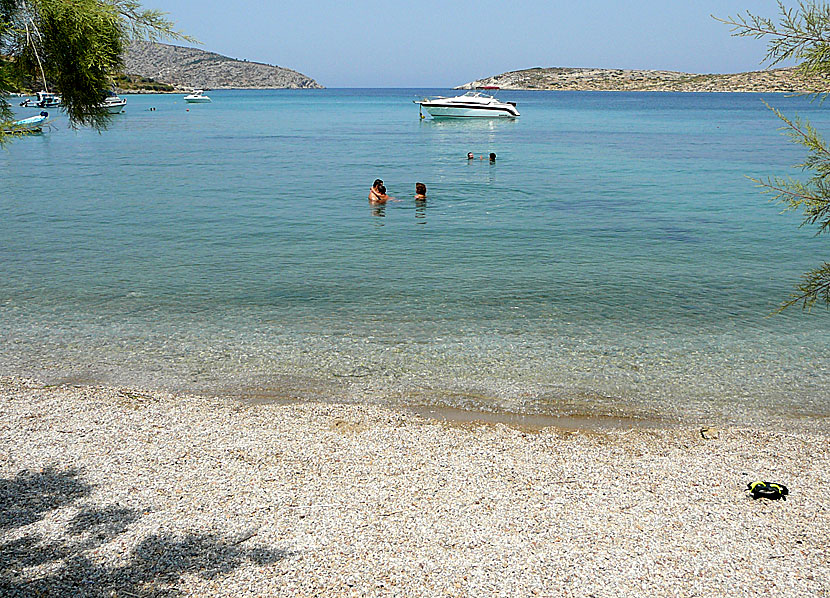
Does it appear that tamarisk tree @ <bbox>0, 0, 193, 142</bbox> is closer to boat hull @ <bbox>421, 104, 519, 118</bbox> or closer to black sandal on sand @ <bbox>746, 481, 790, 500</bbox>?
black sandal on sand @ <bbox>746, 481, 790, 500</bbox>

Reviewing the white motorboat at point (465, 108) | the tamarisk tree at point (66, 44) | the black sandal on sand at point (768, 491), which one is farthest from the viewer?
the white motorboat at point (465, 108)

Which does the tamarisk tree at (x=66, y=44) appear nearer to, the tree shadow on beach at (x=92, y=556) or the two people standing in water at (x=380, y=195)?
the tree shadow on beach at (x=92, y=556)

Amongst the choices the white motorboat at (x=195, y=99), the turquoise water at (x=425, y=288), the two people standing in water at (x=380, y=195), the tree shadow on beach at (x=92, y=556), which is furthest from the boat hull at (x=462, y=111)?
the white motorboat at (x=195, y=99)

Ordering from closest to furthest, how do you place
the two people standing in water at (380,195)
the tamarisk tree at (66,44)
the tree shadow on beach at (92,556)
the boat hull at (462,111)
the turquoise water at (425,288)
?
the tamarisk tree at (66,44)
the tree shadow on beach at (92,556)
the turquoise water at (425,288)
the two people standing in water at (380,195)
the boat hull at (462,111)

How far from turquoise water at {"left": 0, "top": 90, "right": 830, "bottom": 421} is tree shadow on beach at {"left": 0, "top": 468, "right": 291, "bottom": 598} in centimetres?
378

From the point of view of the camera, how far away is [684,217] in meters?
25.0

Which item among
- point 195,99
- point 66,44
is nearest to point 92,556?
point 66,44

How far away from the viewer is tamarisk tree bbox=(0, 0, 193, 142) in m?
4.57

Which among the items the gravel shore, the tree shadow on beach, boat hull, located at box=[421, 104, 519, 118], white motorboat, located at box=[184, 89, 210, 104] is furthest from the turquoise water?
white motorboat, located at box=[184, 89, 210, 104]

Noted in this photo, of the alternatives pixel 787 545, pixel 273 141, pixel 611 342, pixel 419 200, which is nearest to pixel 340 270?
pixel 611 342

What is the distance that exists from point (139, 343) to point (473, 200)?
18.4 metres

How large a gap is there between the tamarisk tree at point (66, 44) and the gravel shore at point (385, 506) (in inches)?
158

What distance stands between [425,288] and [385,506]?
30.5 feet

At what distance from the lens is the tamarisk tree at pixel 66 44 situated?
457 cm
